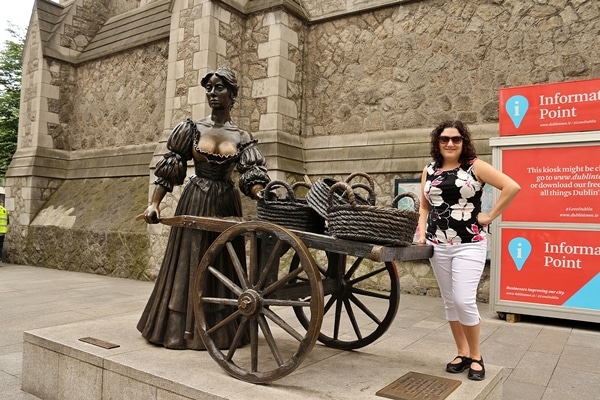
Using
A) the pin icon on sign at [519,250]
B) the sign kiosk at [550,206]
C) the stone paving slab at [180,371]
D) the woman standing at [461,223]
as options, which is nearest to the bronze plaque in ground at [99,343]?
the stone paving slab at [180,371]

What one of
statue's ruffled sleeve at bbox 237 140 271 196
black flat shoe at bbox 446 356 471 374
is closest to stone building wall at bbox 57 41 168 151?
statue's ruffled sleeve at bbox 237 140 271 196

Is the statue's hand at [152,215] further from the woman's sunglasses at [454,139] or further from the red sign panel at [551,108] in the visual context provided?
the red sign panel at [551,108]

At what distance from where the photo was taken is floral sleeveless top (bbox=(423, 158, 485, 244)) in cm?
264

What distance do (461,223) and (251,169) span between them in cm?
139

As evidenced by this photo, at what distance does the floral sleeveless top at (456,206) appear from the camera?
264 centimetres

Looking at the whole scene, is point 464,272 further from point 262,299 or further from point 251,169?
point 251,169

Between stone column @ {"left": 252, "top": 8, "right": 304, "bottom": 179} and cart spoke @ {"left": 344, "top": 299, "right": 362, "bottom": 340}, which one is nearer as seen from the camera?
cart spoke @ {"left": 344, "top": 299, "right": 362, "bottom": 340}

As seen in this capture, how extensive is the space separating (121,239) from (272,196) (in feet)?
22.0

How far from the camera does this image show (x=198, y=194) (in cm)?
322

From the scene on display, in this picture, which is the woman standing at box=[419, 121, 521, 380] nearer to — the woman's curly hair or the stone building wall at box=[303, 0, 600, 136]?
the woman's curly hair

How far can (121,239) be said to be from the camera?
8773 mm

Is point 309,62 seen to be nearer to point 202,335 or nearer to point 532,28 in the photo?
point 532,28

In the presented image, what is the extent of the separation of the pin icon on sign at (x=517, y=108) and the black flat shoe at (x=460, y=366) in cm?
379

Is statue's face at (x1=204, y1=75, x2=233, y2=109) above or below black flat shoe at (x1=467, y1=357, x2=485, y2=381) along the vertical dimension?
above
